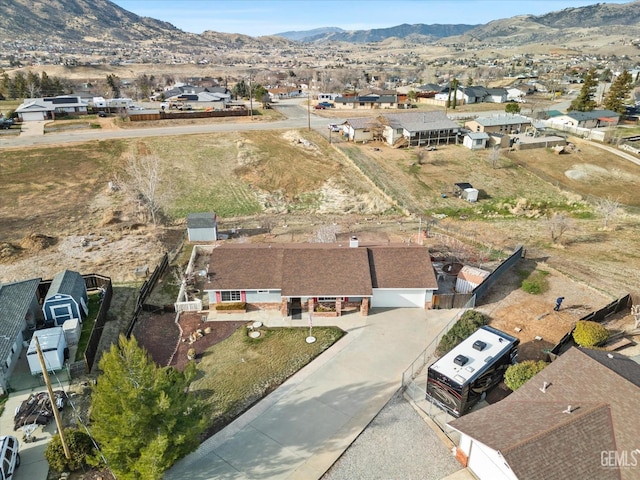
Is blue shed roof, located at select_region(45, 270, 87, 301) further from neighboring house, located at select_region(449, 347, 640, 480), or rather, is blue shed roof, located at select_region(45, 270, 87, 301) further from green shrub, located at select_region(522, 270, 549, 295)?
green shrub, located at select_region(522, 270, 549, 295)

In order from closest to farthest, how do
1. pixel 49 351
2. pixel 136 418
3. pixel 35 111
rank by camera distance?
pixel 136 418 → pixel 49 351 → pixel 35 111

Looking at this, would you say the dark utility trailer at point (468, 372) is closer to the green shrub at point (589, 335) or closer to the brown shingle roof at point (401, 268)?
the green shrub at point (589, 335)

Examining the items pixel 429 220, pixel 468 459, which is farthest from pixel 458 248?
pixel 468 459

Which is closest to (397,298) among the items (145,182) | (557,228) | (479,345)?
(479,345)

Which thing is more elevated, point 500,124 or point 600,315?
point 500,124

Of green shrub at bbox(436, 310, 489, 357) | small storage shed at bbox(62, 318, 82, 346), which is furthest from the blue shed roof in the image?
green shrub at bbox(436, 310, 489, 357)

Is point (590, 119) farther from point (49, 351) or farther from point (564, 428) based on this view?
point (49, 351)

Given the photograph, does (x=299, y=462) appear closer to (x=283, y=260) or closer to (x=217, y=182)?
(x=283, y=260)
